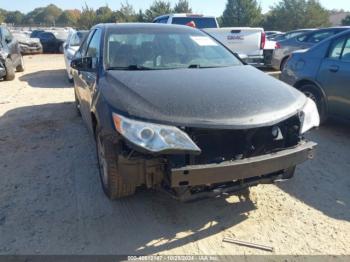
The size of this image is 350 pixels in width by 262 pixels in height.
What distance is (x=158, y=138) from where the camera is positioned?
2494 mm

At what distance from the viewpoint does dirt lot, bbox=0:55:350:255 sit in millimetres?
2773

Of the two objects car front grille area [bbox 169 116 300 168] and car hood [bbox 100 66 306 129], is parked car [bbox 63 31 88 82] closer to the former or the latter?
car hood [bbox 100 66 306 129]

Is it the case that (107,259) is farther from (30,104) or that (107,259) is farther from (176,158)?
(30,104)

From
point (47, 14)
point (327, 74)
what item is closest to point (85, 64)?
point (327, 74)

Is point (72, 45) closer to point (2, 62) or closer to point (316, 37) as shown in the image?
point (2, 62)

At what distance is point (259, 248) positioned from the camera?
2730 millimetres

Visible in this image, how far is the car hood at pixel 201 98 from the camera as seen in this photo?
8.58ft

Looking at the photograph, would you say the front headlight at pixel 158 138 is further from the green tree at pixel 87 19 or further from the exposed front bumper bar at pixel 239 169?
the green tree at pixel 87 19

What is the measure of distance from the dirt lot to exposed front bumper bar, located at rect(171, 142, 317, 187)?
0.55m

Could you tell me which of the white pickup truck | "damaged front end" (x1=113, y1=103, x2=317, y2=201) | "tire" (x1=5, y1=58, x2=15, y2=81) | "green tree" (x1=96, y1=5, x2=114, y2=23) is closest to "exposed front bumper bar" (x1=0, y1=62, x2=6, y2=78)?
"tire" (x1=5, y1=58, x2=15, y2=81)

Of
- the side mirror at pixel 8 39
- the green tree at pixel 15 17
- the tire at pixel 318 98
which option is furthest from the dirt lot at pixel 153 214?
the green tree at pixel 15 17

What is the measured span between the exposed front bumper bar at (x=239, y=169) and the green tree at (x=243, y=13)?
5009 cm

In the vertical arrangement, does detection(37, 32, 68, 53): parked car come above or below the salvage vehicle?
below

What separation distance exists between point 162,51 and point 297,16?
52643 millimetres
